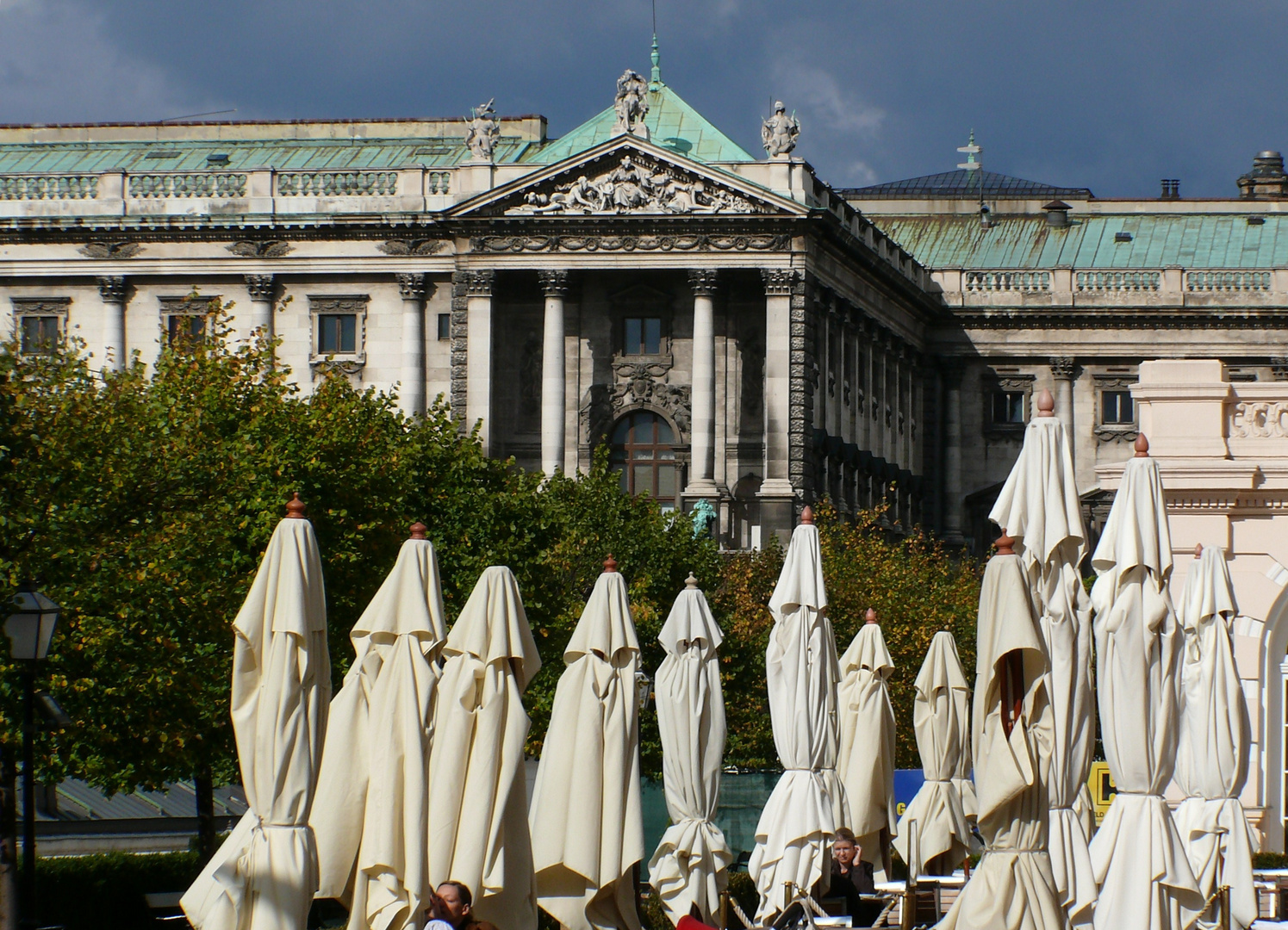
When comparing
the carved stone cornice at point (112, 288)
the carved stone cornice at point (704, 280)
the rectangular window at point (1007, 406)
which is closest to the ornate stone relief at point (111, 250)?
the carved stone cornice at point (112, 288)

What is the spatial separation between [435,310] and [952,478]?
2720 cm

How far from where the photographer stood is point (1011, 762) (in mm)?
20156

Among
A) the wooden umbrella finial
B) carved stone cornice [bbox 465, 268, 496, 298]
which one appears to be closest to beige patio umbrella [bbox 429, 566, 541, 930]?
the wooden umbrella finial

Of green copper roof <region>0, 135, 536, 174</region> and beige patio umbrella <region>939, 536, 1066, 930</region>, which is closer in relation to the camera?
beige patio umbrella <region>939, 536, 1066, 930</region>

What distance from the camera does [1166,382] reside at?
30.7 m

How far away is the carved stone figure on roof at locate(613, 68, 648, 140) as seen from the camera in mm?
83062

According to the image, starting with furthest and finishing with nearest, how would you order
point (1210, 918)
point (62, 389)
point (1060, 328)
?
point (1060, 328), point (62, 389), point (1210, 918)

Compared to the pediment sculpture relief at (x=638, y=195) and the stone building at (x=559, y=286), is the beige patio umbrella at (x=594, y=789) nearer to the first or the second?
the stone building at (x=559, y=286)

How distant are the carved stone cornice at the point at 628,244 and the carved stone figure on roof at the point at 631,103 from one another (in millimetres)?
3814

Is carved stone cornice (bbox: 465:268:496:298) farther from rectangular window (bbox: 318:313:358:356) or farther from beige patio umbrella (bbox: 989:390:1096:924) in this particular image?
beige patio umbrella (bbox: 989:390:1096:924)

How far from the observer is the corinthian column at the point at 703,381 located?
82.1 m

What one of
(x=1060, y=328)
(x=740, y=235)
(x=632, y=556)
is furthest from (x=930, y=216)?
(x=632, y=556)

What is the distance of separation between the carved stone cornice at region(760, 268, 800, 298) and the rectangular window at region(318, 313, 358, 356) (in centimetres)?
1666

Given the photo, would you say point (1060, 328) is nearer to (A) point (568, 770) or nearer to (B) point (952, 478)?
(B) point (952, 478)
